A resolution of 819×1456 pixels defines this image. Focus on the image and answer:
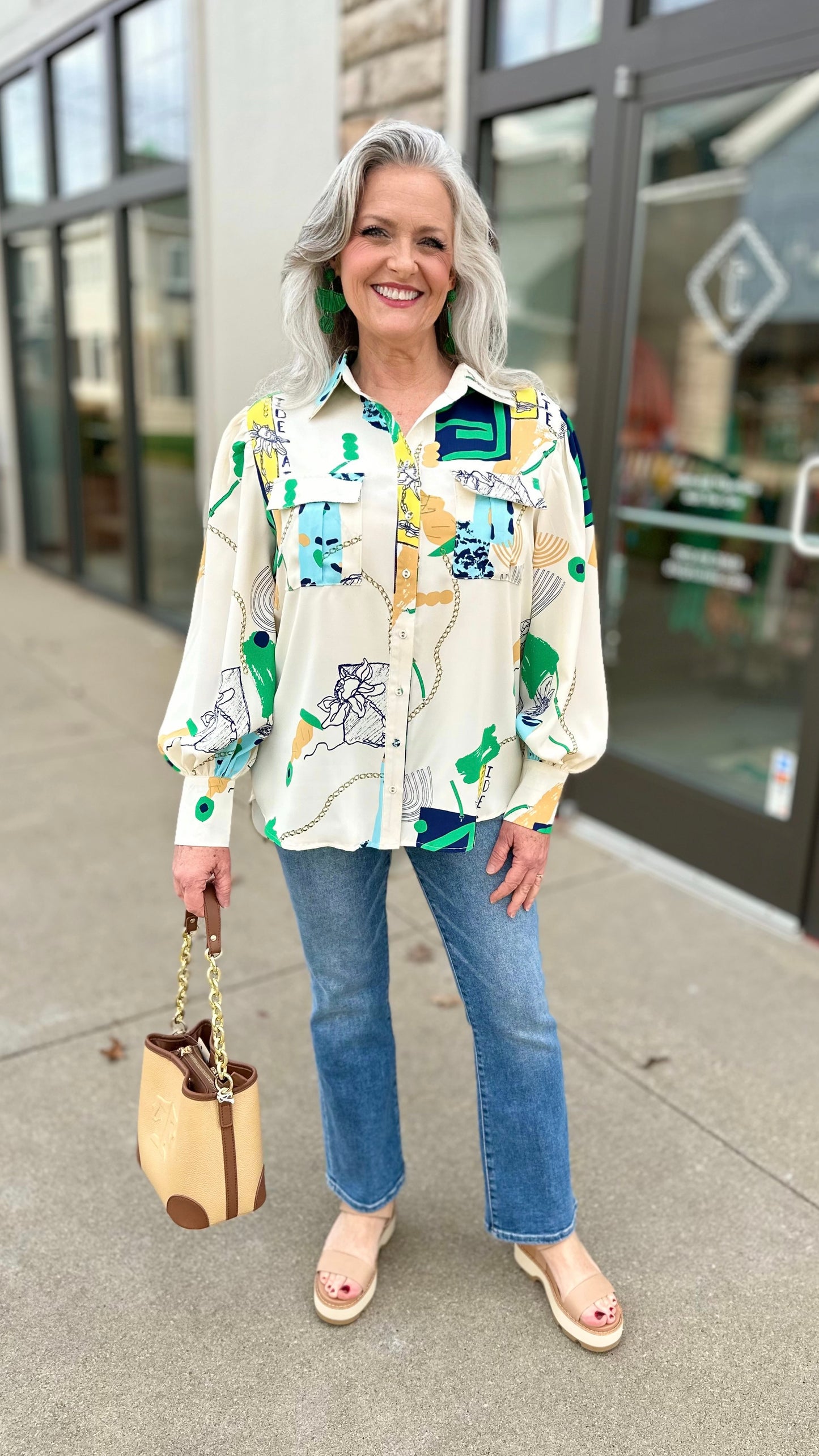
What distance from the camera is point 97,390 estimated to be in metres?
7.71

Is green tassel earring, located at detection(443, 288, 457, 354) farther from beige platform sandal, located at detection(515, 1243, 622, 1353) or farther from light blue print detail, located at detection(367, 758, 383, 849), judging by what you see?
beige platform sandal, located at detection(515, 1243, 622, 1353)

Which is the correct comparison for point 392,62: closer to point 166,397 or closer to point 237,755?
point 166,397

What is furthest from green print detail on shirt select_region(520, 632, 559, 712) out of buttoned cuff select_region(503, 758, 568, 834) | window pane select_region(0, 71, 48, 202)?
window pane select_region(0, 71, 48, 202)

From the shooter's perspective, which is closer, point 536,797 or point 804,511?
point 536,797

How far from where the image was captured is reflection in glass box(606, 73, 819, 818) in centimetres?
400

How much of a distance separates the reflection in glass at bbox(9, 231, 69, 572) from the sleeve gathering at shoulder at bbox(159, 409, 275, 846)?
7.06m

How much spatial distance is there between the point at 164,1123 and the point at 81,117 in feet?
23.9

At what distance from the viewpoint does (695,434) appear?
4645mm

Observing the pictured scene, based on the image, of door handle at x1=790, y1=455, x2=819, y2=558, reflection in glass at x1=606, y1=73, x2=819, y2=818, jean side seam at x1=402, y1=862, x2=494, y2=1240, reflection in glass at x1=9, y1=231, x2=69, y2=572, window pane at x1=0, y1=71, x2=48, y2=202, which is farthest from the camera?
reflection in glass at x1=9, y1=231, x2=69, y2=572

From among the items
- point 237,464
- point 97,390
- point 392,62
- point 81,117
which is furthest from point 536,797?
point 81,117

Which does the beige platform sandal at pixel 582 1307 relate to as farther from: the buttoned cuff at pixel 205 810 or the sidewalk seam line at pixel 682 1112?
the buttoned cuff at pixel 205 810

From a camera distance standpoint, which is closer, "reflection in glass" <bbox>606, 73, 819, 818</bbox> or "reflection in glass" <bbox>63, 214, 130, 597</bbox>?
"reflection in glass" <bbox>606, 73, 819, 818</bbox>

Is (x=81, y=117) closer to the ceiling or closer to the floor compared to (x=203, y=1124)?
closer to the ceiling

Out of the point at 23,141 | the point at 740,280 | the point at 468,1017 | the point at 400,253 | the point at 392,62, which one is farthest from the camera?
the point at 23,141
